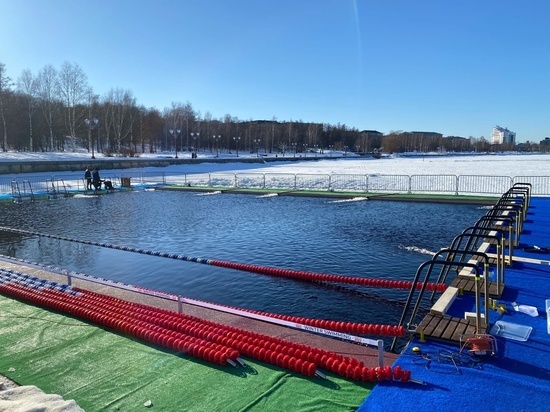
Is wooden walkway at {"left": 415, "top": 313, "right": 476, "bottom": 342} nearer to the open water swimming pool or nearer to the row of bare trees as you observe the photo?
the open water swimming pool

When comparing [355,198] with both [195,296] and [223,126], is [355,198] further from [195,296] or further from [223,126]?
[223,126]

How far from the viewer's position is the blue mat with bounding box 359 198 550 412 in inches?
173

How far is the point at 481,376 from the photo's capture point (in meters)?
4.92

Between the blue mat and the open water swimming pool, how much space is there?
6.71 feet

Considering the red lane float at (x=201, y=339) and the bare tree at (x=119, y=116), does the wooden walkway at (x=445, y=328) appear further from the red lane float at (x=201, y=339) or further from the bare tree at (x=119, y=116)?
the bare tree at (x=119, y=116)

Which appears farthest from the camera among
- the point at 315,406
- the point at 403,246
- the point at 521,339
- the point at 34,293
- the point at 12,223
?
the point at 12,223

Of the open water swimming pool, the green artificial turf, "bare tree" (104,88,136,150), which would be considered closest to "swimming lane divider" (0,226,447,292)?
the open water swimming pool

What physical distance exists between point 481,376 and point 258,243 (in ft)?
30.5

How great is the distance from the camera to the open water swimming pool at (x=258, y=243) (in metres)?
9.04

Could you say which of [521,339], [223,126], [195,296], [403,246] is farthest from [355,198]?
[223,126]

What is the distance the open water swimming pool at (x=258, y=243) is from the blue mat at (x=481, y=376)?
205 cm

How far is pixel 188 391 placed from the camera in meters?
4.86

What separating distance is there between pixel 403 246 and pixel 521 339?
7.10 metres

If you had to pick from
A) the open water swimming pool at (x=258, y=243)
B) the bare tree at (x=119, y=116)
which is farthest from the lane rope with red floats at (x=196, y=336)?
the bare tree at (x=119, y=116)
